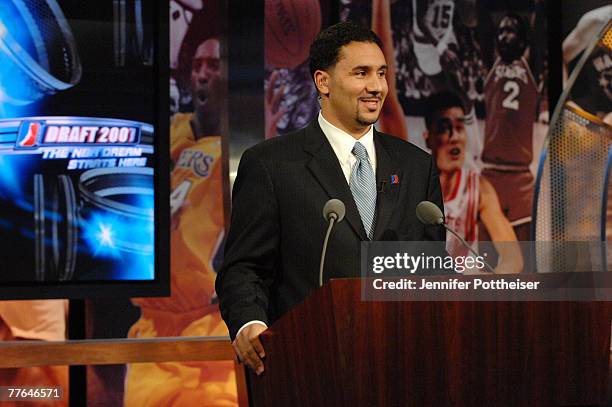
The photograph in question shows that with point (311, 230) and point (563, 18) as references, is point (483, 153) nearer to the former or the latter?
point (563, 18)

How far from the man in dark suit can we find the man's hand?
0.14 metres

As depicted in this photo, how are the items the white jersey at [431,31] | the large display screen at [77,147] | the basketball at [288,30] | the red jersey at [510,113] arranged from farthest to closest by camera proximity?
the red jersey at [510,113] → the white jersey at [431,31] → the basketball at [288,30] → the large display screen at [77,147]

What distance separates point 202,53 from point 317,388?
3.26 meters

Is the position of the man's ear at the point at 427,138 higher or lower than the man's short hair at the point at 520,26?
lower

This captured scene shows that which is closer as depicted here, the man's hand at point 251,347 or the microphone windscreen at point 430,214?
the man's hand at point 251,347

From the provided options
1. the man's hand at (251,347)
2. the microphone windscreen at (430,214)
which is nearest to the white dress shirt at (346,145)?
the microphone windscreen at (430,214)

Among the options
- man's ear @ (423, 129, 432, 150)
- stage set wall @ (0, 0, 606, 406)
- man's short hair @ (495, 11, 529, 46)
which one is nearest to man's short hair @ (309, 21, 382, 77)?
stage set wall @ (0, 0, 606, 406)

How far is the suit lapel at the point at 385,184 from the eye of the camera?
2041 mm

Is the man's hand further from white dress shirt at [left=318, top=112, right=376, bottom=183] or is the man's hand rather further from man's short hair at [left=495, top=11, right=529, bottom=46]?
man's short hair at [left=495, top=11, right=529, bottom=46]

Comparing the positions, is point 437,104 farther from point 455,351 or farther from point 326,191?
point 455,351

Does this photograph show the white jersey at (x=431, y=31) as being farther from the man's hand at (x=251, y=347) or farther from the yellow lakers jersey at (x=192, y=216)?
the man's hand at (x=251, y=347)

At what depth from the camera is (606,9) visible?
4.89 m

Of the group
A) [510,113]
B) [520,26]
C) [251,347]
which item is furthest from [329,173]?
[520,26]

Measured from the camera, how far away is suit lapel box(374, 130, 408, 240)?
2041mm
